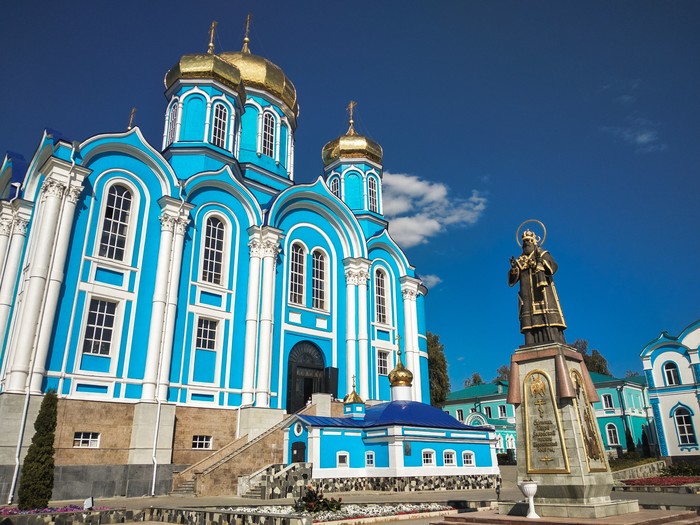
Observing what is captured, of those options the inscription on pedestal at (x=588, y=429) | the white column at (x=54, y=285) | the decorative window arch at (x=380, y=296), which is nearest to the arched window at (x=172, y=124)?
the white column at (x=54, y=285)

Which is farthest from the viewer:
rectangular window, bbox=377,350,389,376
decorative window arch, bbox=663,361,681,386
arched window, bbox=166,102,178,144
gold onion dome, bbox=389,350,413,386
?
decorative window arch, bbox=663,361,681,386

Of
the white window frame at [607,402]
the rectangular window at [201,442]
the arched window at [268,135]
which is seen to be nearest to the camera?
the rectangular window at [201,442]

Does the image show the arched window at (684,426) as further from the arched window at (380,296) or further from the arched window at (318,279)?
the arched window at (318,279)

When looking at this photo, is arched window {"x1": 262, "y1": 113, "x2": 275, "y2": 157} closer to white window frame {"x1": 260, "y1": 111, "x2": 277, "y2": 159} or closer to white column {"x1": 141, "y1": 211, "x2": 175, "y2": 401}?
white window frame {"x1": 260, "y1": 111, "x2": 277, "y2": 159}

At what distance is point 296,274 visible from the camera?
22719 millimetres

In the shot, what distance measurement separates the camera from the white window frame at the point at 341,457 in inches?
689

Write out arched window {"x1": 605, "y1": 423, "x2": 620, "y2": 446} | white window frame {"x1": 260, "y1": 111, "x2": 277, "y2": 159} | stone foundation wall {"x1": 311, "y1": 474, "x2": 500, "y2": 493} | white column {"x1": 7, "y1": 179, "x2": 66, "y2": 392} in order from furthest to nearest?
arched window {"x1": 605, "y1": 423, "x2": 620, "y2": 446} < white window frame {"x1": 260, "y1": 111, "x2": 277, "y2": 159} < stone foundation wall {"x1": 311, "y1": 474, "x2": 500, "y2": 493} < white column {"x1": 7, "y1": 179, "x2": 66, "y2": 392}

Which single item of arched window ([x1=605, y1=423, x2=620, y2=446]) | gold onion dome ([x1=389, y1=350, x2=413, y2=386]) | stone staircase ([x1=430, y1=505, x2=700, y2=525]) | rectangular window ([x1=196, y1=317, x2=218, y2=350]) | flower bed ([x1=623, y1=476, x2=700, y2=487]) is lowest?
stone staircase ([x1=430, y1=505, x2=700, y2=525])

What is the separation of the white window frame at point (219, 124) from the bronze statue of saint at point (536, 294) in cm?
1541

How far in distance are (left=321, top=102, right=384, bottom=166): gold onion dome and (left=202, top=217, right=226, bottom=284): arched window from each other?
11.2m

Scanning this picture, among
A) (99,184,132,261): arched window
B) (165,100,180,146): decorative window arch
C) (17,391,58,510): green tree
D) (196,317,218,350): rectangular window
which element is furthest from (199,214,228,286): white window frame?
(17,391,58,510): green tree

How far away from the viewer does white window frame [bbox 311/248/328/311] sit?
23281 mm

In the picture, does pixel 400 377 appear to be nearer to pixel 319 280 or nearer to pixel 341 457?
pixel 341 457

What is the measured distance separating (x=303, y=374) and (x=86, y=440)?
8.33 m
